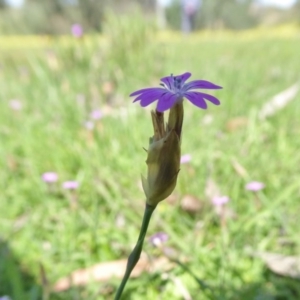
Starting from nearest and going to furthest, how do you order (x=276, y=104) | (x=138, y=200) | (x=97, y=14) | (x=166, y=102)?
(x=166, y=102) < (x=138, y=200) < (x=276, y=104) < (x=97, y=14)

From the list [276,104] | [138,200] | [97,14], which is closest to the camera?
[138,200]

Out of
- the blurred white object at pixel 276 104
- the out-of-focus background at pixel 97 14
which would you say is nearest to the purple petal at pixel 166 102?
the blurred white object at pixel 276 104

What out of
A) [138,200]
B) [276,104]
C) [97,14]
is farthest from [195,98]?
[97,14]

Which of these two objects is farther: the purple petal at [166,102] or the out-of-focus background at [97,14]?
the out-of-focus background at [97,14]

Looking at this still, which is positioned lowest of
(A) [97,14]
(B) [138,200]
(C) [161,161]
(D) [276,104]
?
(C) [161,161]

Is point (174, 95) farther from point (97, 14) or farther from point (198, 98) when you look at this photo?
point (97, 14)

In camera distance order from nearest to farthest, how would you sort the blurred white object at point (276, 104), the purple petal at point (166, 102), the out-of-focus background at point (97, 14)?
the purple petal at point (166, 102) → the blurred white object at point (276, 104) → the out-of-focus background at point (97, 14)

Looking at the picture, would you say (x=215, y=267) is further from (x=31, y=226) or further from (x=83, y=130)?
(x=83, y=130)

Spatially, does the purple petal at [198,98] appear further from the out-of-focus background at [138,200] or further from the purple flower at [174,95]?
the out-of-focus background at [138,200]

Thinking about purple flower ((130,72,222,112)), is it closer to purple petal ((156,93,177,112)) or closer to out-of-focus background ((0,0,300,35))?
purple petal ((156,93,177,112))

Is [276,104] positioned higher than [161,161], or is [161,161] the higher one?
[276,104]
